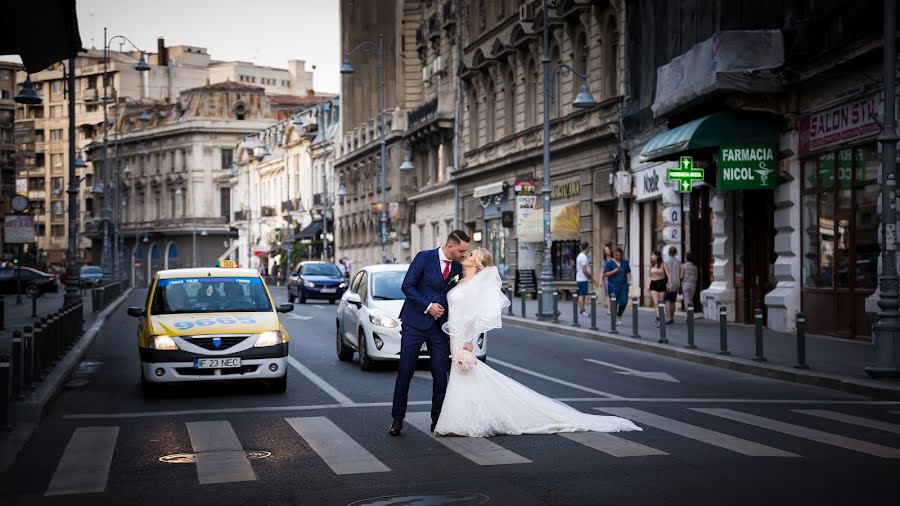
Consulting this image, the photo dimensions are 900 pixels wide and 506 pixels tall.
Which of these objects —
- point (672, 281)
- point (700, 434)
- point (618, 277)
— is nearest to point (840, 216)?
point (672, 281)

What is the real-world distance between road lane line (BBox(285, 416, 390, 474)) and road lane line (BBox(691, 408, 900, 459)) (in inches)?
151

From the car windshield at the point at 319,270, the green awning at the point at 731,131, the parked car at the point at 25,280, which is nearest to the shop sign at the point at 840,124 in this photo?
the green awning at the point at 731,131

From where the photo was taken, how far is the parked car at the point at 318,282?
1795 inches

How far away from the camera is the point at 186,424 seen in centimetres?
1252

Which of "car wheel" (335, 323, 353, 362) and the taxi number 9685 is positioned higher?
the taxi number 9685

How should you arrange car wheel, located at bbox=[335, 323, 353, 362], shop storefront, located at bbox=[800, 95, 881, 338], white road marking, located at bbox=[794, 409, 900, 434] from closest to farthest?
1. white road marking, located at bbox=[794, 409, 900, 434]
2. car wheel, located at bbox=[335, 323, 353, 362]
3. shop storefront, located at bbox=[800, 95, 881, 338]

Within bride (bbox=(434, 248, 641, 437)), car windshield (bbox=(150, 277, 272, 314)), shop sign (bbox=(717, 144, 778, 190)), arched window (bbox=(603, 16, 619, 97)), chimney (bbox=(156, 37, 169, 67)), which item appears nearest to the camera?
bride (bbox=(434, 248, 641, 437))

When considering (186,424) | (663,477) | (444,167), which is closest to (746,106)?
(186,424)

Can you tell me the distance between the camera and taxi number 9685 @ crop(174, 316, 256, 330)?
15.1m

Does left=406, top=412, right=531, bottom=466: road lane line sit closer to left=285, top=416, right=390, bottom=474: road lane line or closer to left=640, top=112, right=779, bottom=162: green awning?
left=285, top=416, right=390, bottom=474: road lane line

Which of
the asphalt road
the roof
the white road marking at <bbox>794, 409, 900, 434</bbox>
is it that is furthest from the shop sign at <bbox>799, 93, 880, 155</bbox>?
the roof

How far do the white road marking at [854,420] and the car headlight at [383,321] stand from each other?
6.38 metres

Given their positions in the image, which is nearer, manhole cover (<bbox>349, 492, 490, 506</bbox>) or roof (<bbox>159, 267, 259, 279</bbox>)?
manhole cover (<bbox>349, 492, 490, 506</bbox>)

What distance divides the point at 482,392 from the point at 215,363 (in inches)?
177
